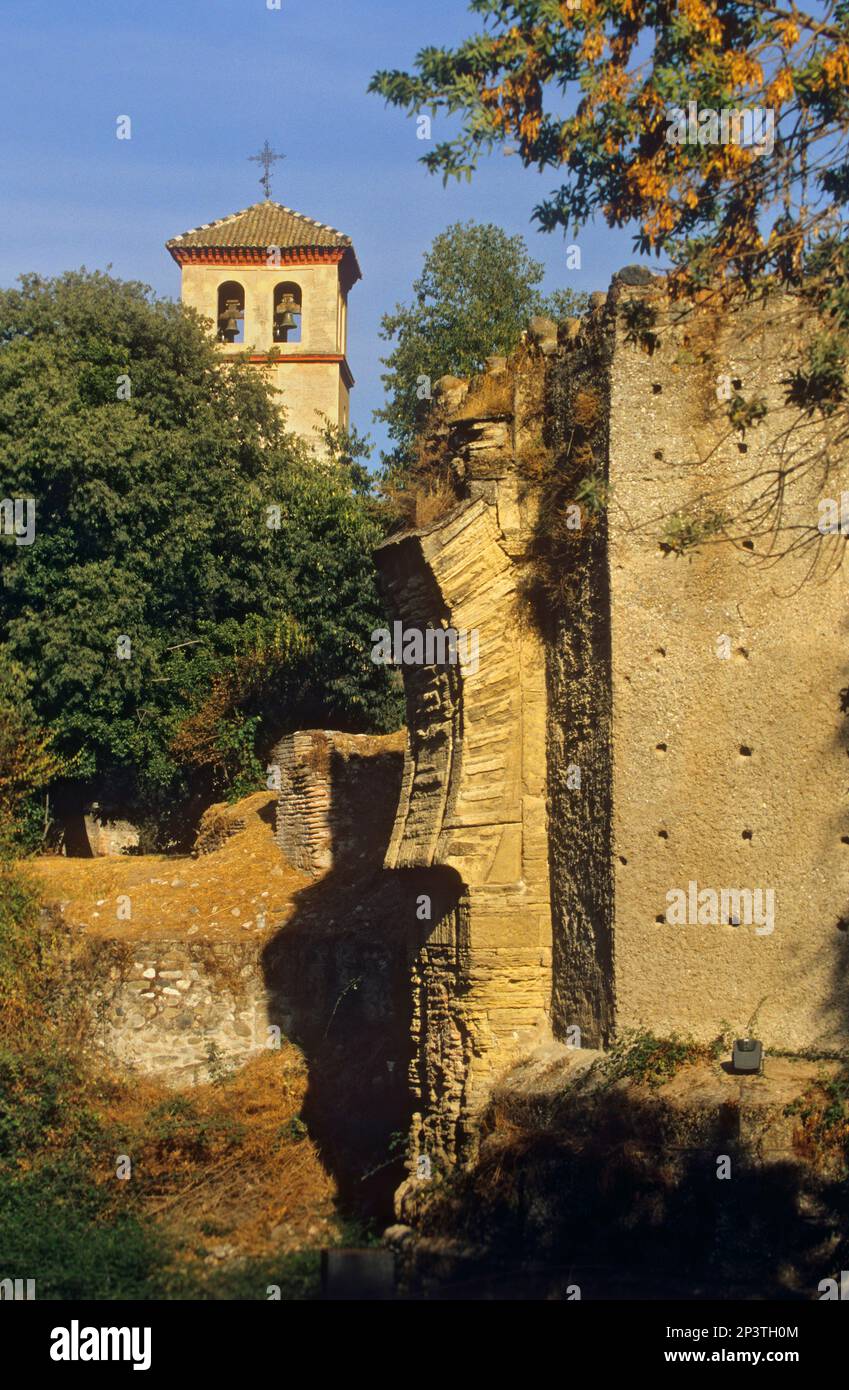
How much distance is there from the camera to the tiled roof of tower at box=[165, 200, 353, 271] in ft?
113

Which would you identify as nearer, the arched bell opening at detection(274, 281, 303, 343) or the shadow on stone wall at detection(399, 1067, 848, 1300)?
the shadow on stone wall at detection(399, 1067, 848, 1300)

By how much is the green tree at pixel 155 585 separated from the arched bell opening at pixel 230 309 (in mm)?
11369

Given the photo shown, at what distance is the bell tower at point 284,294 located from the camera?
113 ft

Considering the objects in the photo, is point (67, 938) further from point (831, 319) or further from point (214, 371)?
point (214, 371)

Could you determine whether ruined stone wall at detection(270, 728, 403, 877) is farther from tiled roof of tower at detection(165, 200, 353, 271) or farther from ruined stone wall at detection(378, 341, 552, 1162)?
tiled roof of tower at detection(165, 200, 353, 271)

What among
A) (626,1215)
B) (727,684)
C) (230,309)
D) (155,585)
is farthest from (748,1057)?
(230,309)

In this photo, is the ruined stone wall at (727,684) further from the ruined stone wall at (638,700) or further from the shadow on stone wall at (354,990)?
the shadow on stone wall at (354,990)

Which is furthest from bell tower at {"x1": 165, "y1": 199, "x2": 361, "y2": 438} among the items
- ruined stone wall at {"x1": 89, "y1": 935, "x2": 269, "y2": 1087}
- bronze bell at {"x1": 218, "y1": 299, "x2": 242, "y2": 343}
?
ruined stone wall at {"x1": 89, "y1": 935, "x2": 269, "y2": 1087}

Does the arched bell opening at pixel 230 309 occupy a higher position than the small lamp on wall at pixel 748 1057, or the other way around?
the arched bell opening at pixel 230 309

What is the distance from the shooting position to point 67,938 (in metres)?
15.6

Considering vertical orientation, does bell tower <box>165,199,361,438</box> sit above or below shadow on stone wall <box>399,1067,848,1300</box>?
above

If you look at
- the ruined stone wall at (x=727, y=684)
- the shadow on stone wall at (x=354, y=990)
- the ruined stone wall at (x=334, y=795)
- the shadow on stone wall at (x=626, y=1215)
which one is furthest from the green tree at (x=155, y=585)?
the shadow on stone wall at (x=626, y=1215)

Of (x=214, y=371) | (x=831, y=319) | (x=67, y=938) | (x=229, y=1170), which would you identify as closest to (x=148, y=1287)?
(x=229, y=1170)

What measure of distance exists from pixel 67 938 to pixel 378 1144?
433 centimetres
